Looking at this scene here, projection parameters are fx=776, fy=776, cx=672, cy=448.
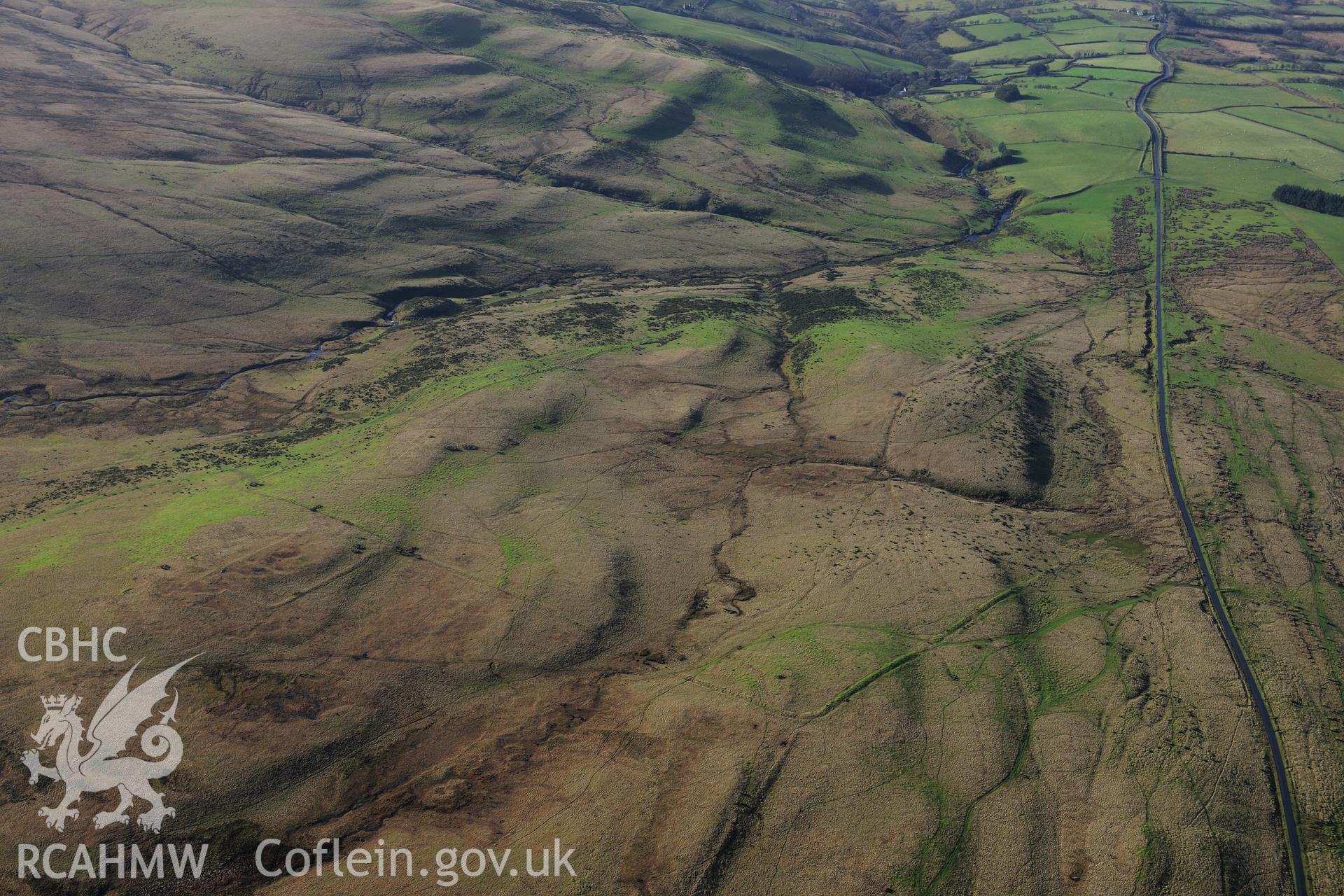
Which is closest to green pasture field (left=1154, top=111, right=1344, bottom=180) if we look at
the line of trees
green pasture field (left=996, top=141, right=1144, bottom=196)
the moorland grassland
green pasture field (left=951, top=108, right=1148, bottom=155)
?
the moorland grassland

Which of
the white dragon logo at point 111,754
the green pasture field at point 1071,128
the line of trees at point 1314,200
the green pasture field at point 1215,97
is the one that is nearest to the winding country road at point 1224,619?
the line of trees at point 1314,200

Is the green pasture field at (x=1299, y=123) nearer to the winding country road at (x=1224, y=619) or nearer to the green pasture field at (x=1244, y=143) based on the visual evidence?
the green pasture field at (x=1244, y=143)

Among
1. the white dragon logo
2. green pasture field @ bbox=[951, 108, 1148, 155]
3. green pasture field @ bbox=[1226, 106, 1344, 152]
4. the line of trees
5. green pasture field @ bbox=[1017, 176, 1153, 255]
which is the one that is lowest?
the white dragon logo

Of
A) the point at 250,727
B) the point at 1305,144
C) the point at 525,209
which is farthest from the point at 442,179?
the point at 1305,144

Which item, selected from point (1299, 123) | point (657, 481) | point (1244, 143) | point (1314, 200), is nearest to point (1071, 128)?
point (1244, 143)

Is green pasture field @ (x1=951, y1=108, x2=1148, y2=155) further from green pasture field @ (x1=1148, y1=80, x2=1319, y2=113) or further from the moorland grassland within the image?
green pasture field @ (x1=1148, y1=80, x2=1319, y2=113)

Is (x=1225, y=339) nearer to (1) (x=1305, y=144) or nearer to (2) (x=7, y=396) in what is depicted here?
(1) (x=1305, y=144)
